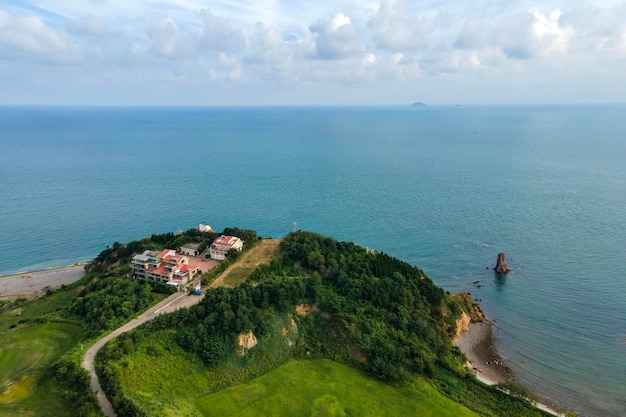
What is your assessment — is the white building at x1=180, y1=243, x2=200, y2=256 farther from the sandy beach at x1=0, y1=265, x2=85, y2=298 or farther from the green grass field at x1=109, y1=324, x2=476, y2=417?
the sandy beach at x1=0, y1=265, x2=85, y2=298

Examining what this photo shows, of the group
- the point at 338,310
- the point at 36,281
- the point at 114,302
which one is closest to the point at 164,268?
the point at 114,302

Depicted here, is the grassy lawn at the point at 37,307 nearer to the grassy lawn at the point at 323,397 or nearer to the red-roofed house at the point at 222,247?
the red-roofed house at the point at 222,247

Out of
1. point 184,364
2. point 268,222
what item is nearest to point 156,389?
point 184,364

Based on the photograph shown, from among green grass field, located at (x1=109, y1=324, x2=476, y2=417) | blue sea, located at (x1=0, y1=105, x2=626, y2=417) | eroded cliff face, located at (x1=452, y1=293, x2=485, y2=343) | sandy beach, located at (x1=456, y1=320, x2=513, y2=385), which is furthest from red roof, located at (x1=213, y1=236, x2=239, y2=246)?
sandy beach, located at (x1=456, y1=320, x2=513, y2=385)

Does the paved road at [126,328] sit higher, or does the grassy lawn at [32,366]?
the paved road at [126,328]

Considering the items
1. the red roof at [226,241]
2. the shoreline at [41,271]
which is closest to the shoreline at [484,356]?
the red roof at [226,241]

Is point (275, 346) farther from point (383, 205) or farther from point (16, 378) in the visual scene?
point (383, 205)

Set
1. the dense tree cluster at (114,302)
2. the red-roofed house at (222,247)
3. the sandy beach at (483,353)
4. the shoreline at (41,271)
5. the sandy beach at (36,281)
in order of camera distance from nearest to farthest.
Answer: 1. the dense tree cluster at (114,302)
2. the sandy beach at (483,353)
3. the red-roofed house at (222,247)
4. the sandy beach at (36,281)
5. the shoreline at (41,271)
